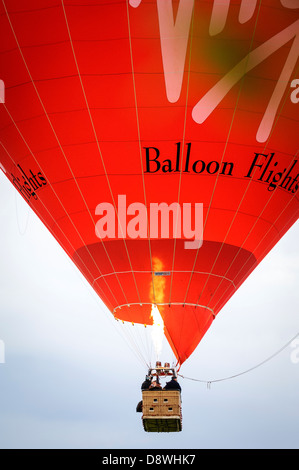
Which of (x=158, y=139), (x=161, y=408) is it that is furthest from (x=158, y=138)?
(x=161, y=408)

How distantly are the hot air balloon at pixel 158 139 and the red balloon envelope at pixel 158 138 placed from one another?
0.05 feet

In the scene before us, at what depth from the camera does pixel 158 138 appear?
13141 millimetres

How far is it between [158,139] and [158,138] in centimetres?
1

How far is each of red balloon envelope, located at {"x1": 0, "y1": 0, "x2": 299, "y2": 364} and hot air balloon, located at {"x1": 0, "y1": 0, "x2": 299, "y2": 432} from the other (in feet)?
0.05

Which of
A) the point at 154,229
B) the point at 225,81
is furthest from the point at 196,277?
the point at 225,81

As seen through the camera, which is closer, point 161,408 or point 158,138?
point 158,138

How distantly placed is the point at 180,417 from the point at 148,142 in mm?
3729

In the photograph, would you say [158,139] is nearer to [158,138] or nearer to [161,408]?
[158,138]

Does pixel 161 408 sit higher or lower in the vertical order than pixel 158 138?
lower

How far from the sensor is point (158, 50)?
41.6ft

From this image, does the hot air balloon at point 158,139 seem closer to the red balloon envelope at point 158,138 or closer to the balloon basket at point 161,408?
the red balloon envelope at point 158,138

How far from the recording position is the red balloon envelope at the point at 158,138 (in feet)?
41.4

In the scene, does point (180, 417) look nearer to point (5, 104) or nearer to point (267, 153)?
point (267, 153)

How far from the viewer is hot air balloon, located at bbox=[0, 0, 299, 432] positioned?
41.4 feet
